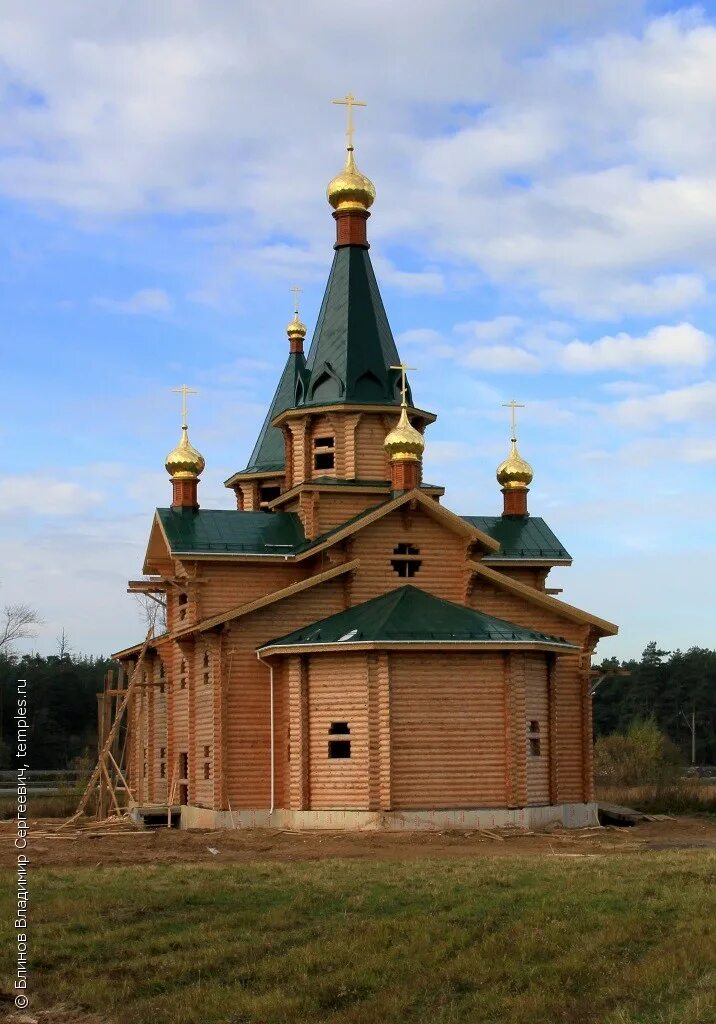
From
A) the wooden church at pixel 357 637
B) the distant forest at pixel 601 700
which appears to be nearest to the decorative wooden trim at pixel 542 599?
the wooden church at pixel 357 637

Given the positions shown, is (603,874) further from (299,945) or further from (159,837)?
(159,837)

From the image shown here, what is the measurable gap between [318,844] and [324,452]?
10818 millimetres

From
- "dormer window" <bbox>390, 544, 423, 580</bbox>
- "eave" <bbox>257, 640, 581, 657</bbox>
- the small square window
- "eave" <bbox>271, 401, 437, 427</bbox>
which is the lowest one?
the small square window

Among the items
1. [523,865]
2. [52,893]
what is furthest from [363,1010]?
[523,865]

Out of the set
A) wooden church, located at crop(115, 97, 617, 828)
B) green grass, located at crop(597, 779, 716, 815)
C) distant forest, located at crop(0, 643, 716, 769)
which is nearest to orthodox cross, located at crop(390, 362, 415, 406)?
wooden church, located at crop(115, 97, 617, 828)

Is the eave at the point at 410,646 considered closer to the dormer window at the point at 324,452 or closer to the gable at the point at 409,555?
the gable at the point at 409,555

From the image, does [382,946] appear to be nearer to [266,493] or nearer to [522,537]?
[522,537]

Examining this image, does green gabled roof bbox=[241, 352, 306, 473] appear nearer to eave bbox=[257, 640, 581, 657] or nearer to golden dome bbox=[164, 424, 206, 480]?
golden dome bbox=[164, 424, 206, 480]

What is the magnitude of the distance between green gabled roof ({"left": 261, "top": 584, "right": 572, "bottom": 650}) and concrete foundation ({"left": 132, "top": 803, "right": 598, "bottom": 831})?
3.32 metres

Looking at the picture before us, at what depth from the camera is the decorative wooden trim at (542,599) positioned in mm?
A: 31688

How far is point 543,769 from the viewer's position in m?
30.2

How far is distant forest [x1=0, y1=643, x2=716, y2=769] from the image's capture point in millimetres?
75812

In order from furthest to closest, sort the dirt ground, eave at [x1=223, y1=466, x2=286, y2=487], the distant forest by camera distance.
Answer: the distant forest, eave at [x1=223, y1=466, x2=286, y2=487], the dirt ground

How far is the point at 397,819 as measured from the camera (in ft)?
93.2
